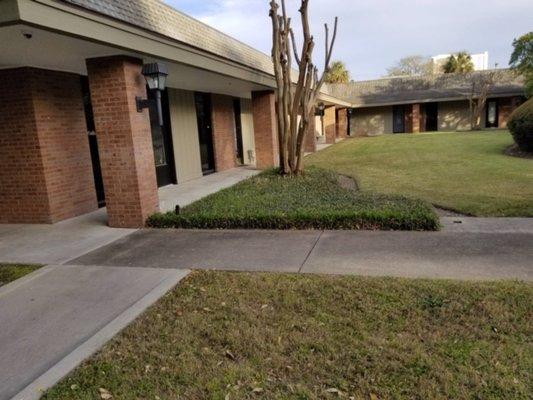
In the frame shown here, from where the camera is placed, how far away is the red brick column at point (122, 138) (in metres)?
6.58

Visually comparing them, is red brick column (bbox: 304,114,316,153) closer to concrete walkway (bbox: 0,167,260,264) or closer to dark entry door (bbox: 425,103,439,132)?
concrete walkway (bbox: 0,167,260,264)

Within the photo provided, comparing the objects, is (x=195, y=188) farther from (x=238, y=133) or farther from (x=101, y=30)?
(x=238, y=133)

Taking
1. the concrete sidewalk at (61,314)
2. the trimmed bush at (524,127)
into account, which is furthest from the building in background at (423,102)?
the concrete sidewalk at (61,314)

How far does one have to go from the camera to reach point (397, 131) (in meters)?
35.8

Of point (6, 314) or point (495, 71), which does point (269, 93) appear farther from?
point (495, 71)

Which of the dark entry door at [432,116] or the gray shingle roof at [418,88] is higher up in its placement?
the gray shingle roof at [418,88]

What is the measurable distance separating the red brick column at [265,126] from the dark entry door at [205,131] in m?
1.47

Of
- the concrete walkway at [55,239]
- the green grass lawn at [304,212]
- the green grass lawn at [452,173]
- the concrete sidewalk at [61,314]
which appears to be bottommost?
the green grass lawn at [452,173]

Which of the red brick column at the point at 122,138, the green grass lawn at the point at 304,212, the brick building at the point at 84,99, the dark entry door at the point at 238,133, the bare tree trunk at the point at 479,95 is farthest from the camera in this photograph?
the bare tree trunk at the point at 479,95

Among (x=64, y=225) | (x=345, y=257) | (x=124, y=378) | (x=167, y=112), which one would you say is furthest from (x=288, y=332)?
(x=167, y=112)

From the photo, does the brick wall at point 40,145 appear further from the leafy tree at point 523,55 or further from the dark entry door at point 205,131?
the leafy tree at point 523,55

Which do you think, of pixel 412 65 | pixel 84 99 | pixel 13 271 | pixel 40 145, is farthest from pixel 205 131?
pixel 412 65

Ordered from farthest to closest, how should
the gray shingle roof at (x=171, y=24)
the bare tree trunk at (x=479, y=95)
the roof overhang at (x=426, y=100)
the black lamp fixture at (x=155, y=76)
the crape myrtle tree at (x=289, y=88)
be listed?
the roof overhang at (x=426, y=100)
the bare tree trunk at (x=479, y=95)
the crape myrtle tree at (x=289, y=88)
the black lamp fixture at (x=155, y=76)
the gray shingle roof at (x=171, y=24)

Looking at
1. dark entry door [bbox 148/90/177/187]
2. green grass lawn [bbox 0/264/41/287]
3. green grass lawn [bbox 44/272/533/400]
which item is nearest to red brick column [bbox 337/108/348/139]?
dark entry door [bbox 148/90/177/187]
